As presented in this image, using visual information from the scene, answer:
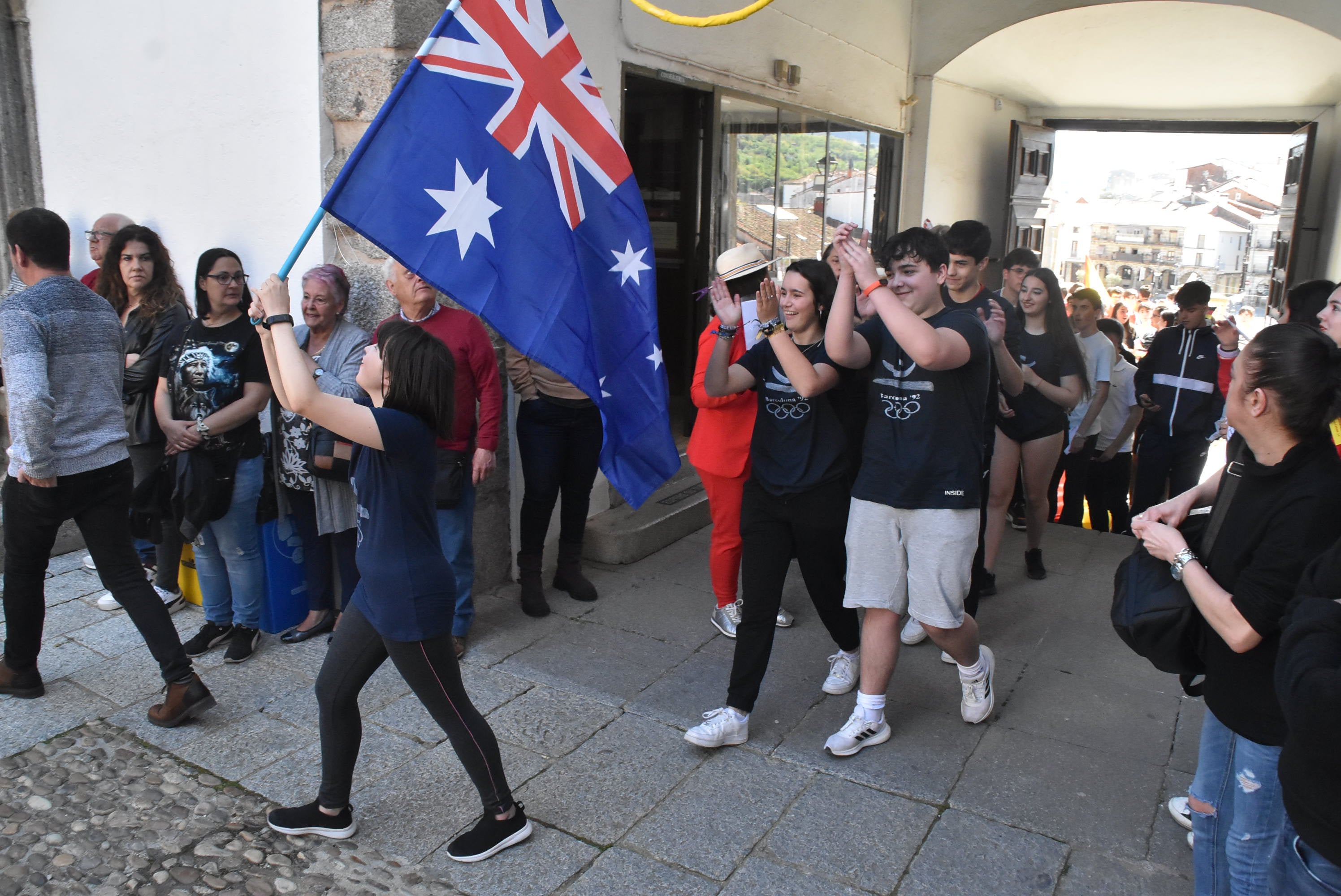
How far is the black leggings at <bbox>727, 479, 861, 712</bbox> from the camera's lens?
3508mm

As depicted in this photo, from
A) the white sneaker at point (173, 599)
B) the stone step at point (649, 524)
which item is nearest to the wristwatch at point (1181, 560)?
the stone step at point (649, 524)

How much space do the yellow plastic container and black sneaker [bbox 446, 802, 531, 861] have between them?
8.35 ft

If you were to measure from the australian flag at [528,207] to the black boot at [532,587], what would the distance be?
54.4 inches

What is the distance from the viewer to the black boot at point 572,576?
16.6 ft

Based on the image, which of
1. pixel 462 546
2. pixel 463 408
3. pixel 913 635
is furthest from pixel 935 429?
pixel 462 546

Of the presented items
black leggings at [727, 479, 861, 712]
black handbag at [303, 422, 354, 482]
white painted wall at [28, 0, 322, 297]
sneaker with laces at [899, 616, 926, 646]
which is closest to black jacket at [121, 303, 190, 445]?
white painted wall at [28, 0, 322, 297]

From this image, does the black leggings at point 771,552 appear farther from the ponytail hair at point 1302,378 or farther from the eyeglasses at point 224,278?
the eyeglasses at point 224,278

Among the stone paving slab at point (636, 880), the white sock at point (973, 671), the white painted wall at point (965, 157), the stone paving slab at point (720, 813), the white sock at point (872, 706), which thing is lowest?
the stone paving slab at point (636, 880)

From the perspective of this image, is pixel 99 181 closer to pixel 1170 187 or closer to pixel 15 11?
pixel 15 11

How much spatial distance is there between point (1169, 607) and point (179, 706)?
3.37 meters

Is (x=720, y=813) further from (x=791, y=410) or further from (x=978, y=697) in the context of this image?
(x=791, y=410)

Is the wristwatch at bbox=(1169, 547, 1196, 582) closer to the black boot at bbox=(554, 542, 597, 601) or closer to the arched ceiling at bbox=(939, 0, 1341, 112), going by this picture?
the black boot at bbox=(554, 542, 597, 601)

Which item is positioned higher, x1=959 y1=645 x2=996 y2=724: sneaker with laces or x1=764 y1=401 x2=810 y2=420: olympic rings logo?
x1=764 y1=401 x2=810 y2=420: olympic rings logo

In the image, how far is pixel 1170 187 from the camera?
22.4 meters
